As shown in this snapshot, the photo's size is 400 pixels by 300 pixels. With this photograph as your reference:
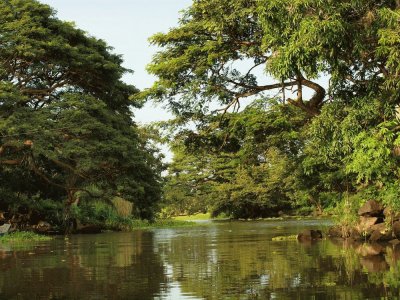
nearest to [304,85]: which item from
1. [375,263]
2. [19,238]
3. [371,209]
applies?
[371,209]

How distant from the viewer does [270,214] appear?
7775 cm

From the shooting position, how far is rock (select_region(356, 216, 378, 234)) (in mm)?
20781

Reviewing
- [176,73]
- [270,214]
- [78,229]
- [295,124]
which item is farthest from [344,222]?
[270,214]

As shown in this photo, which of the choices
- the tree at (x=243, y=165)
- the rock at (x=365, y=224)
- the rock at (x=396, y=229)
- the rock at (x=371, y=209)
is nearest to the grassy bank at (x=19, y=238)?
the tree at (x=243, y=165)

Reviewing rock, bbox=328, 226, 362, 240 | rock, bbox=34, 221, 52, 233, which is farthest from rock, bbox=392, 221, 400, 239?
rock, bbox=34, 221, 52, 233

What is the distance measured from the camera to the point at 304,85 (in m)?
23.6

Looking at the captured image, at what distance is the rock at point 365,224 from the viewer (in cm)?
2078

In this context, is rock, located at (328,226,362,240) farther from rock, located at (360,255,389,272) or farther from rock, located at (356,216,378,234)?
rock, located at (360,255,389,272)

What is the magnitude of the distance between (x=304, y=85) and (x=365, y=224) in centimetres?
631

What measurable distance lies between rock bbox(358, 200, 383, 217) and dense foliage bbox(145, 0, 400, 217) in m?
0.38

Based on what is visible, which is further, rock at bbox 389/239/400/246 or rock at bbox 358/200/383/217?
rock at bbox 358/200/383/217

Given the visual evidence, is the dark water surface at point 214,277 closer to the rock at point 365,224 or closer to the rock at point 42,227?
the rock at point 365,224

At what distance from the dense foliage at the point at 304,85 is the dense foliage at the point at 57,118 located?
25.1ft

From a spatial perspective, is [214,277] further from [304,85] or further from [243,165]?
[243,165]
